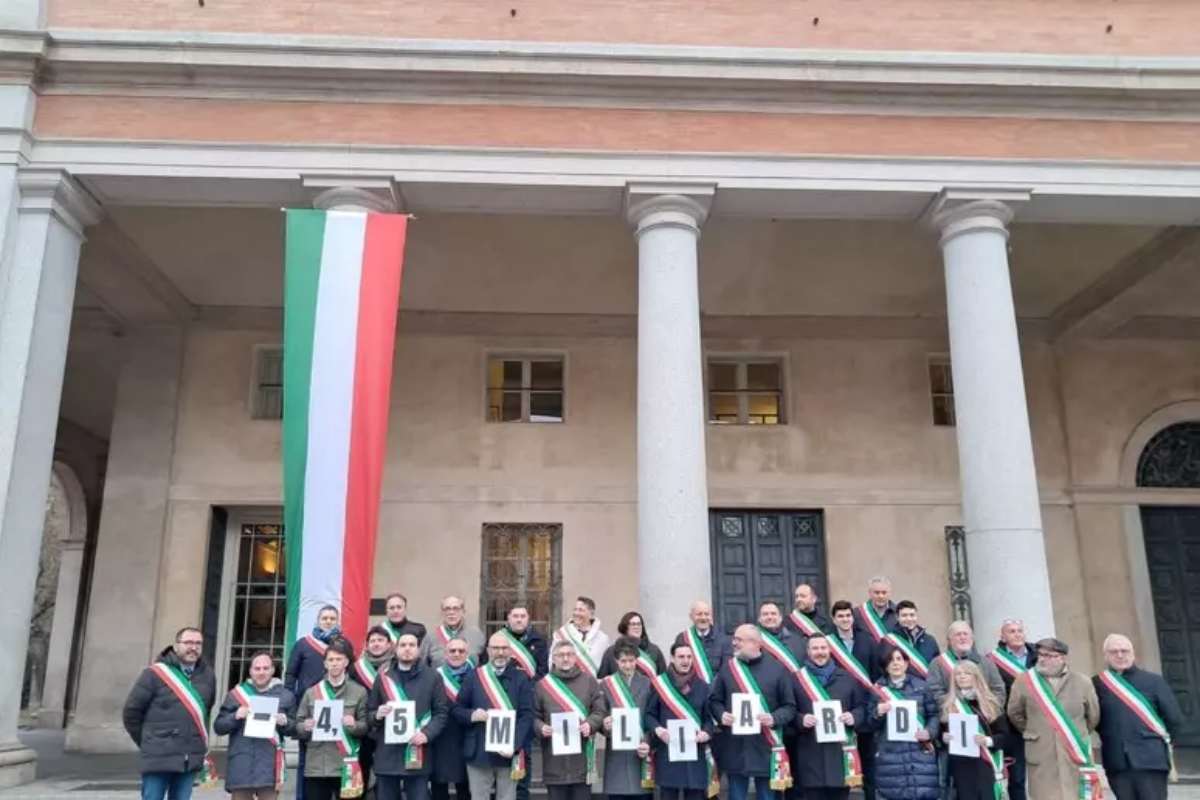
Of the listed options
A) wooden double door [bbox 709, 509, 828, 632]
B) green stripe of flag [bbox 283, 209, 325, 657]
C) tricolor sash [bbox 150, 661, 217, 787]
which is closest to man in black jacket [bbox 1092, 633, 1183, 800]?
tricolor sash [bbox 150, 661, 217, 787]

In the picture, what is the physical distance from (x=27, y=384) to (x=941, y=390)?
13.0 m

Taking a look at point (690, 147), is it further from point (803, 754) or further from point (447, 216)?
point (803, 754)

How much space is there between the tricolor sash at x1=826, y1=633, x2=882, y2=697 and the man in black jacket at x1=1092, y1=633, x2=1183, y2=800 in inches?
64.2

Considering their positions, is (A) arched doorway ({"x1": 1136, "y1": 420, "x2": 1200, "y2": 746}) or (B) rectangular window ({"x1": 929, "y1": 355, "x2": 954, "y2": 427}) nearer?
(A) arched doorway ({"x1": 1136, "y1": 420, "x2": 1200, "y2": 746})

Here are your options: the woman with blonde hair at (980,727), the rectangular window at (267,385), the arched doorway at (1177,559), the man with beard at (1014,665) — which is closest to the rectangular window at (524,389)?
the rectangular window at (267,385)

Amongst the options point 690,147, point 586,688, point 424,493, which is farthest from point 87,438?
point 586,688

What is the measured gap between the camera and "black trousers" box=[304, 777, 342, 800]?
7.30 metres

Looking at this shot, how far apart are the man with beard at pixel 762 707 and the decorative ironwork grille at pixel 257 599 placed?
9.74 m

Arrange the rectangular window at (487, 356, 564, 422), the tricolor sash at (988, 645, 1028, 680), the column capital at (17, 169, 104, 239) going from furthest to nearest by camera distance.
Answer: the rectangular window at (487, 356, 564, 422)
the column capital at (17, 169, 104, 239)
the tricolor sash at (988, 645, 1028, 680)

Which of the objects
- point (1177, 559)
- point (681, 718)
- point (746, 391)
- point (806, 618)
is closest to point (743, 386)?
point (746, 391)

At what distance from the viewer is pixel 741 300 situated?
51.2 feet

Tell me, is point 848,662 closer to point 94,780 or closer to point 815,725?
point 815,725

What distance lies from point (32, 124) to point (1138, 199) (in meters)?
12.4

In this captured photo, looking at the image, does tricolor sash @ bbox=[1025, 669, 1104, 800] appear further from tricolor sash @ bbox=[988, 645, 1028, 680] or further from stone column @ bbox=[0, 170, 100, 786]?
stone column @ bbox=[0, 170, 100, 786]
